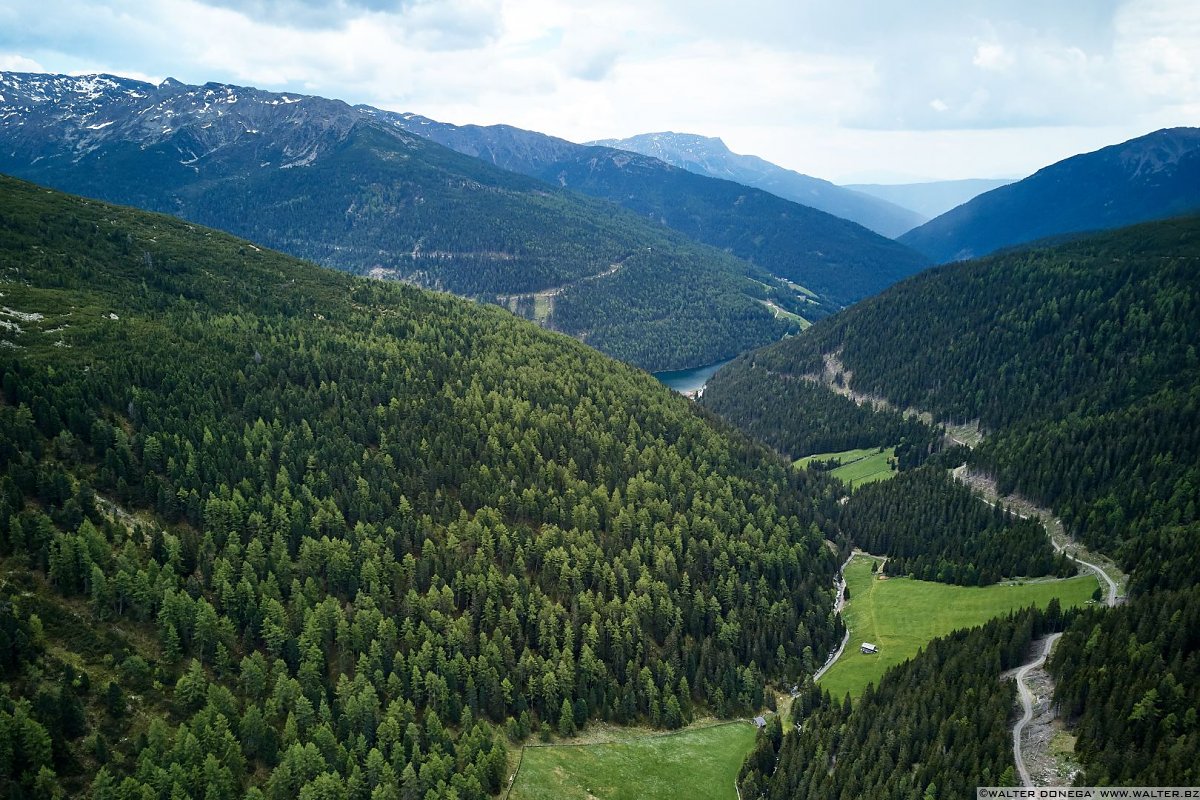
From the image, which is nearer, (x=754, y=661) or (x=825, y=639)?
(x=754, y=661)

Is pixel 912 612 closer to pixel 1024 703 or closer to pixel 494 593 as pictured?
pixel 1024 703

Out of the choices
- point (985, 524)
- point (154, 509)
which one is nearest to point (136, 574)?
point (154, 509)

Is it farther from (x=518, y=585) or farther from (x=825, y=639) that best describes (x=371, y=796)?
(x=825, y=639)

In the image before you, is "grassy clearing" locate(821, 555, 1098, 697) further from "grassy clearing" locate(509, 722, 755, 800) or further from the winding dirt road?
"grassy clearing" locate(509, 722, 755, 800)

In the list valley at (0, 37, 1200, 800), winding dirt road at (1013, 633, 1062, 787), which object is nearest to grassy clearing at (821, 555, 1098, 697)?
valley at (0, 37, 1200, 800)

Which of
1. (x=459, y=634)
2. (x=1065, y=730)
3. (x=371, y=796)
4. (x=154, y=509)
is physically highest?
(x=154, y=509)

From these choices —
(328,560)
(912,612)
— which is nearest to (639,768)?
(328,560)
